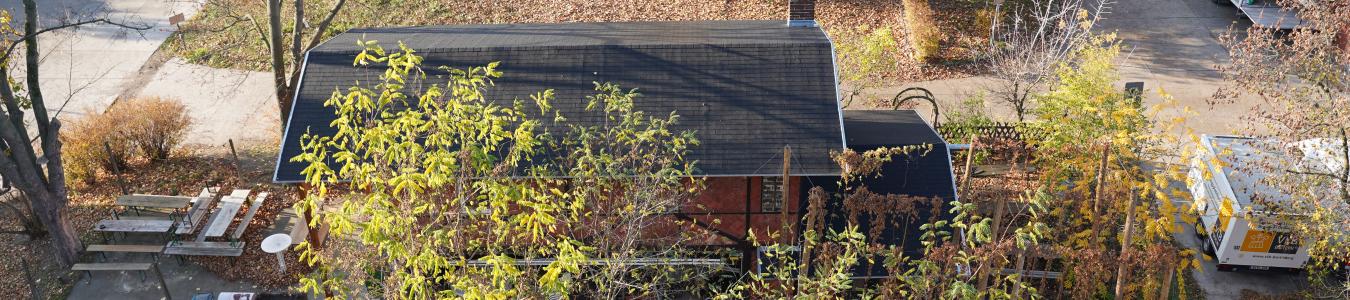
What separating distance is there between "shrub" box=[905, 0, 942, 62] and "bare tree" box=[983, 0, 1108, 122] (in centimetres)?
158

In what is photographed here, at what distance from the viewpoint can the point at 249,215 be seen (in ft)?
60.8

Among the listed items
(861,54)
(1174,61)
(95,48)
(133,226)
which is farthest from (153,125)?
(1174,61)

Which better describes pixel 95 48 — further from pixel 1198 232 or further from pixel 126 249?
pixel 1198 232

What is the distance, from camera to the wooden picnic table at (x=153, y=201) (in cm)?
1825

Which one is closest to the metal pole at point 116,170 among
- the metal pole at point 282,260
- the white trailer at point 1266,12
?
the metal pole at point 282,260

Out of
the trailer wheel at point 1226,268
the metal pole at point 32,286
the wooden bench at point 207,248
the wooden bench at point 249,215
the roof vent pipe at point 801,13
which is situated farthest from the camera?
the wooden bench at point 249,215

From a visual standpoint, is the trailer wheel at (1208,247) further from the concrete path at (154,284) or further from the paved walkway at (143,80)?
the paved walkway at (143,80)

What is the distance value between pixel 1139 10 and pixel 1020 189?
13758 mm

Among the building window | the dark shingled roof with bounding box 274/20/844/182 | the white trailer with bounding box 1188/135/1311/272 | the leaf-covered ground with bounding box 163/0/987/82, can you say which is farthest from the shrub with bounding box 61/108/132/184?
the white trailer with bounding box 1188/135/1311/272

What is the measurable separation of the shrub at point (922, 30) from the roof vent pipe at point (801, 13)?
9595 millimetres

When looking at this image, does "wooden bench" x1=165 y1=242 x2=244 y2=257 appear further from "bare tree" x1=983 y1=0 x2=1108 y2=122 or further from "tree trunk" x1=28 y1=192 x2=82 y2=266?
"bare tree" x1=983 y1=0 x2=1108 y2=122

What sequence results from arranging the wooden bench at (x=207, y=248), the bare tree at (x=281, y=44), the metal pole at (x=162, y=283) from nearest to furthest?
the metal pole at (x=162, y=283) < the wooden bench at (x=207, y=248) < the bare tree at (x=281, y=44)

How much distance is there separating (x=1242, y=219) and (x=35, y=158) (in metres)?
21.5

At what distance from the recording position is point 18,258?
17.8 m
